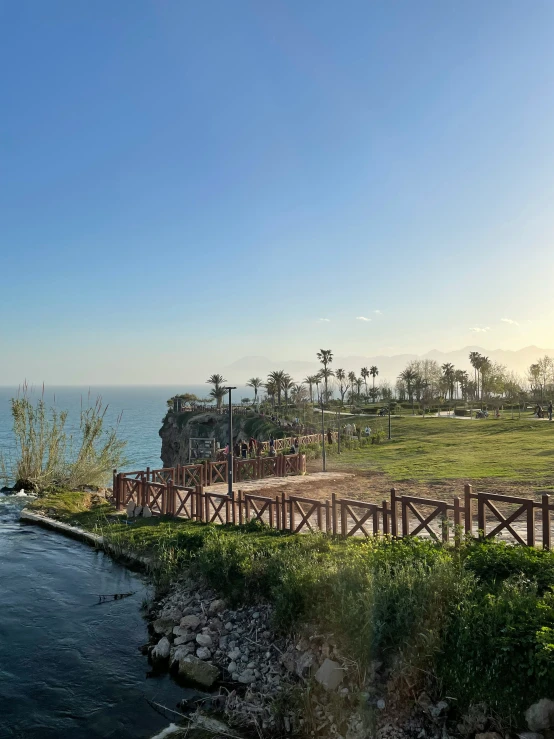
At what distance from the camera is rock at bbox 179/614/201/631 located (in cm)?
993

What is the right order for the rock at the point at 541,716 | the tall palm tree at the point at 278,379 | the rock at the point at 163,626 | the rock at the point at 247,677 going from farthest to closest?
the tall palm tree at the point at 278,379 < the rock at the point at 163,626 < the rock at the point at 247,677 < the rock at the point at 541,716

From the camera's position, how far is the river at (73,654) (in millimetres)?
7609

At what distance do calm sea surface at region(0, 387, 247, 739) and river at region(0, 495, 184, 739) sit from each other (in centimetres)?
2

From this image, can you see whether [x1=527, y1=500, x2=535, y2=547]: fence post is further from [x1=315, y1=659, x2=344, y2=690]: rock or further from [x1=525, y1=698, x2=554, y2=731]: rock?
[x1=315, y1=659, x2=344, y2=690]: rock

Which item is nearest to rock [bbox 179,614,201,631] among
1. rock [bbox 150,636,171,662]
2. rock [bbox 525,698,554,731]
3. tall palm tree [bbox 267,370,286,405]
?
rock [bbox 150,636,171,662]

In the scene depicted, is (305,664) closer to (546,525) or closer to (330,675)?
(330,675)

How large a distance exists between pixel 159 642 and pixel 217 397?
67.2 m

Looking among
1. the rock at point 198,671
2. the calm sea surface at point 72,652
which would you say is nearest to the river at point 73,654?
the calm sea surface at point 72,652

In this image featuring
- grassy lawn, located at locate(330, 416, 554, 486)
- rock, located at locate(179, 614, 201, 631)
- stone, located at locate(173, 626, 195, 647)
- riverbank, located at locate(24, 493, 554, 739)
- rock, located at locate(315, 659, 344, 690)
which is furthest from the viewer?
grassy lawn, located at locate(330, 416, 554, 486)

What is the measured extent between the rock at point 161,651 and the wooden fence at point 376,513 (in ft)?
14.8

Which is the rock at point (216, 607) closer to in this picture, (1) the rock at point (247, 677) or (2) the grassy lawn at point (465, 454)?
(1) the rock at point (247, 677)

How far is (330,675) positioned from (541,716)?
2.93 metres

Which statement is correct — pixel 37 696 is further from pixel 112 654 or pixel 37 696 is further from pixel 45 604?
pixel 45 604

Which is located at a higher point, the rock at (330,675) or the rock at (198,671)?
the rock at (330,675)
